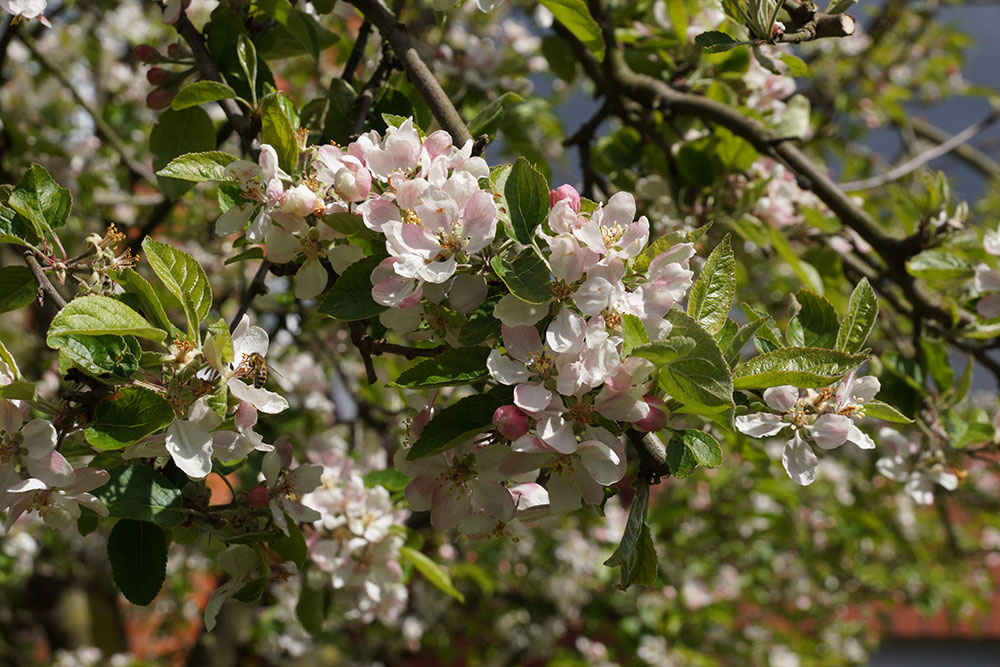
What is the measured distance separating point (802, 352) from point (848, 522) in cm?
369

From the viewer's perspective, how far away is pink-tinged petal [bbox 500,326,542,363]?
90cm

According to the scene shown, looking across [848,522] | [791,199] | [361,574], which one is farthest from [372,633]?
[791,199]

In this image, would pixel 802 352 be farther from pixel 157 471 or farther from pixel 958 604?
pixel 958 604

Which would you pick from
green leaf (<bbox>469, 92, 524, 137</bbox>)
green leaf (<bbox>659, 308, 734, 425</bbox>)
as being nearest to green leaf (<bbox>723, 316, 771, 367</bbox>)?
green leaf (<bbox>659, 308, 734, 425</bbox>)

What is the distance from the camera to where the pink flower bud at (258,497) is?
1.16m

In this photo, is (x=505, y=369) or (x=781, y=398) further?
(x=781, y=398)

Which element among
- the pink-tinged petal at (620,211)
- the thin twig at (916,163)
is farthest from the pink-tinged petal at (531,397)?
the thin twig at (916,163)

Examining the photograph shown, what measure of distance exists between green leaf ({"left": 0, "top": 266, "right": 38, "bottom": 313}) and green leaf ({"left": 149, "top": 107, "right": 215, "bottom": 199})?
41 cm

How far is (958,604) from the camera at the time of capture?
4.74 m

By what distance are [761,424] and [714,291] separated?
18 cm

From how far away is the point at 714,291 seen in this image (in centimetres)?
98

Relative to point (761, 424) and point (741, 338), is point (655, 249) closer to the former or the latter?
point (741, 338)

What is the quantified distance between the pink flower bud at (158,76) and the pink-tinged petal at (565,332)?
90cm

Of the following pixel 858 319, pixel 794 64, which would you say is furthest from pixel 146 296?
pixel 794 64
